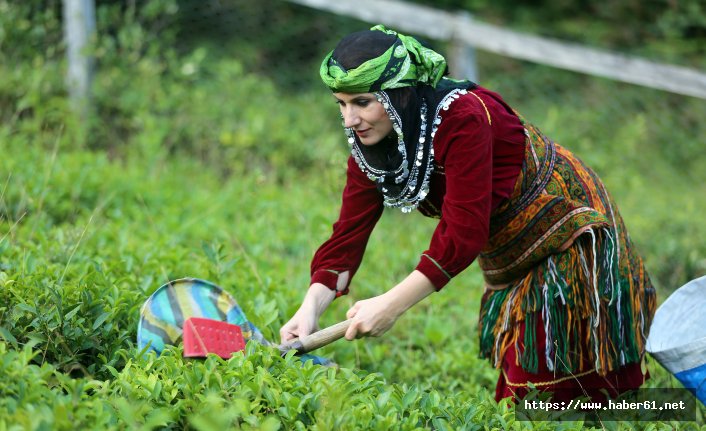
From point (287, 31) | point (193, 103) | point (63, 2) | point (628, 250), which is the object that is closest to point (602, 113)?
point (287, 31)

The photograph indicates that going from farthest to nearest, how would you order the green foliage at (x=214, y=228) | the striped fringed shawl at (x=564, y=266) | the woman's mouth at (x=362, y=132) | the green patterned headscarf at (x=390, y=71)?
the striped fringed shawl at (x=564, y=266), the woman's mouth at (x=362, y=132), the green patterned headscarf at (x=390, y=71), the green foliage at (x=214, y=228)

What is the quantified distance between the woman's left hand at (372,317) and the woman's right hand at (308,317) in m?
0.28

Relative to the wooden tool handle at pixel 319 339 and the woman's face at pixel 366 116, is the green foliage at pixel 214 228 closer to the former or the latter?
the wooden tool handle at pixel 319 339

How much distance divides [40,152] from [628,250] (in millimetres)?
3231

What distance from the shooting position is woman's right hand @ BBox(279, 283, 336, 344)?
2596mm

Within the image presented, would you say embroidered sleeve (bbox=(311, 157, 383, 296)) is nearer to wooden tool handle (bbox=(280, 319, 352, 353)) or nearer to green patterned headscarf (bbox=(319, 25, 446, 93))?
wooden tool handle (bbox=(280, 319, 352, 353))

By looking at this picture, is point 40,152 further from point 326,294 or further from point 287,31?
point 287,31

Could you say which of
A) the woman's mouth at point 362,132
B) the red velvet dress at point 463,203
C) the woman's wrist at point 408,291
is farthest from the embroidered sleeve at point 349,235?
the woman's wrist at point 408,291

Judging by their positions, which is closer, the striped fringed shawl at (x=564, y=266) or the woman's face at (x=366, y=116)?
the woman's face at (x=366, y=116)

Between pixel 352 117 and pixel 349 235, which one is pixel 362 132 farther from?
pixel 349 235

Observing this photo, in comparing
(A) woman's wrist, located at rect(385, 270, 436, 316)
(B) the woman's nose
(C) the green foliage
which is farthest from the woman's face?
(C) the green foliage

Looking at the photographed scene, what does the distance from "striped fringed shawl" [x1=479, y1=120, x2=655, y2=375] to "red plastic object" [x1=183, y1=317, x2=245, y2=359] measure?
814 mm

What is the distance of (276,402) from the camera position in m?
2.05

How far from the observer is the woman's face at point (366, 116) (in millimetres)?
2309
